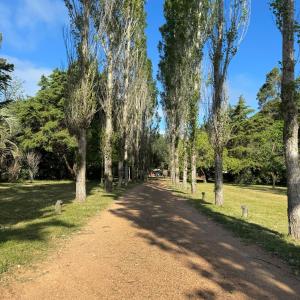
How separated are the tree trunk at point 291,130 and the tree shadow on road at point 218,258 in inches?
63.5

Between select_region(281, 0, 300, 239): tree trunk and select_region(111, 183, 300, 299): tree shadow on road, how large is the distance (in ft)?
5.29

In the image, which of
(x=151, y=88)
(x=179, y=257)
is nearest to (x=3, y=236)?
(x=179, y=257)

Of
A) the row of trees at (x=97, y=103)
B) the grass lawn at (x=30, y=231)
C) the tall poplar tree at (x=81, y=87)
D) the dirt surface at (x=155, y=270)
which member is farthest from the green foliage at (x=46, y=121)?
the dirt surface at (x=155, y=270)

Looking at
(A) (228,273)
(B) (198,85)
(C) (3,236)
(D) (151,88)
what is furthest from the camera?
(D) (151,88)

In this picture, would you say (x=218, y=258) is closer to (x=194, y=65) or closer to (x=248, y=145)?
(x=194, y=65)

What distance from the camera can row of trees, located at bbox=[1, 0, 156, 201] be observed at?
15914 mm

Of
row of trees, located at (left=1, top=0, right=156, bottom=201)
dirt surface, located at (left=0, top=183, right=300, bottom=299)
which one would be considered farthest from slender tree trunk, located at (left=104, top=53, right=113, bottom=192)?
dirt surface, located at (left=0, top=183, right=300, bottom=299)

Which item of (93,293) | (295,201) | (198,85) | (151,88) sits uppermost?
(151,88)

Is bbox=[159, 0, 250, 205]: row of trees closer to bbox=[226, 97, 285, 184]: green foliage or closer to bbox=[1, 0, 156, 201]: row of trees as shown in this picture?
bbox=[1, 0, 156, 201]: row of trees

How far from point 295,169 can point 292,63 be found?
103 inches

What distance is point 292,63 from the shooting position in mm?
8492

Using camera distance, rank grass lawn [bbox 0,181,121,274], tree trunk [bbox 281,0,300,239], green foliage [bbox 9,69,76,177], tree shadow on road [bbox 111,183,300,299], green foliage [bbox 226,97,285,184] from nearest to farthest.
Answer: tree shadow on road [bbox 111,183,300,299], grass lawn [bbox 0,181,121,274], tree trunk [bbox 281,0,300,239], green foliage [bbox 9,69,76,177], green foliage [bbox 226,97,285,184]

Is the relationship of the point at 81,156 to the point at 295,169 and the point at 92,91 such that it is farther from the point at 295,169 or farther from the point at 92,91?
the point at 295,169

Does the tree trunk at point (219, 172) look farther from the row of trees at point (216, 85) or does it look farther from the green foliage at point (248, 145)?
the green foliage at point (248, 145)
